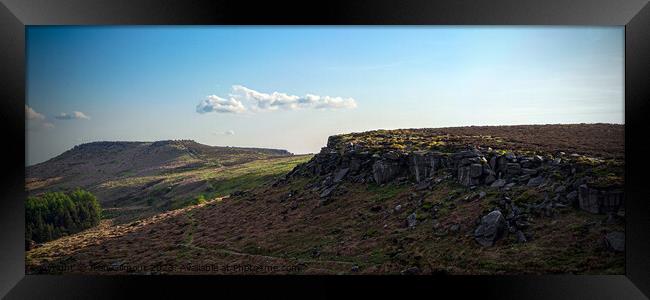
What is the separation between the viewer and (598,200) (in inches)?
476

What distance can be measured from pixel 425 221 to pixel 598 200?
19.6ft

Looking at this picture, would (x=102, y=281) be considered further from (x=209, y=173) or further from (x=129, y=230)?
(x=209, y=173)

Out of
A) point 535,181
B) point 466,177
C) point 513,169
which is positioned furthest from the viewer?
point 466,177

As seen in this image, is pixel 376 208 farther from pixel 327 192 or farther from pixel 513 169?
pixel 513 169

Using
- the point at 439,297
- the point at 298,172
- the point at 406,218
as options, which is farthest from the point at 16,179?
the point at 298,172

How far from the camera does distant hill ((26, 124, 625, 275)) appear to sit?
37.9ft

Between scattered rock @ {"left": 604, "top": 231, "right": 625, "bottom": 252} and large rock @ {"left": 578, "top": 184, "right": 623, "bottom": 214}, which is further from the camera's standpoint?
large rock @ {"left": 578, "top": 184, "right": 623, "bottom": 214}

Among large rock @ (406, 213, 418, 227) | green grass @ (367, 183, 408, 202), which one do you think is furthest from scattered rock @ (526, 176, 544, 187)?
green grass @ (367, 183, 408, 202)

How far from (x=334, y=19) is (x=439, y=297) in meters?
6.87

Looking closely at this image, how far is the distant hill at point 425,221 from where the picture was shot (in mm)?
11562

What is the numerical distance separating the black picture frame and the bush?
148 cm

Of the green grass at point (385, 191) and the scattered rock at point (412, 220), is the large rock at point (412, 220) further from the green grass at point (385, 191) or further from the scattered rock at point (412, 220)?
the green grass at point (385, 191)

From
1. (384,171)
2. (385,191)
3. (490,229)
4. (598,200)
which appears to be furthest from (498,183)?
(384,171)

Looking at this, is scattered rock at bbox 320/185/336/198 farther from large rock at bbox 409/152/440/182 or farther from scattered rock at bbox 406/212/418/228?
scattered rock at bbox 406/212/418/228
